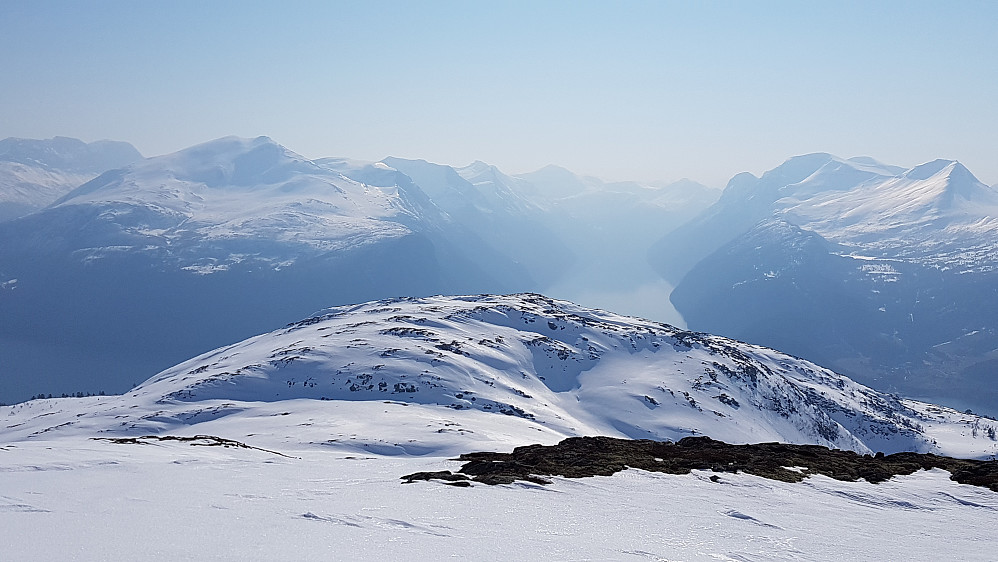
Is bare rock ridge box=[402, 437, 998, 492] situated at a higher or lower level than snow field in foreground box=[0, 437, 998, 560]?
higher

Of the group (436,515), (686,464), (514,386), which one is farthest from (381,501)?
(514,386)

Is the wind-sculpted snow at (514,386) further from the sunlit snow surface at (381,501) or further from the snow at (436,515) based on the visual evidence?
the snow at (436,515)

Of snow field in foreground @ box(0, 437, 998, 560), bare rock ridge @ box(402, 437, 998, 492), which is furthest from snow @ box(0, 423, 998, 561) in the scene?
bare rock ridge @ box(402, 437, 998, 492)

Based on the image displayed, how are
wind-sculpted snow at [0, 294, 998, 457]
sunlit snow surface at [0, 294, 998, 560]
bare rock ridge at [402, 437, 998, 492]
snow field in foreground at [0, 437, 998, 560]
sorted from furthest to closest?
wind-sculpted snow at [0, 294, 998, 457], bare rock ridge at [402, 437, 998, 492], sunlit snow surface at [0, 294, 998, 560], snow field in foreground at [0, 437, 998, 560]

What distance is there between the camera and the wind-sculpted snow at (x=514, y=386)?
10038 centimetres

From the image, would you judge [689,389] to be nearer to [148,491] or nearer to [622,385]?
[622,385]

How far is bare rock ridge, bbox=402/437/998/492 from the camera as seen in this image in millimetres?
30938

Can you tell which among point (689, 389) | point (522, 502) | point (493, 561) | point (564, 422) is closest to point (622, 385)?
point (689, 389)

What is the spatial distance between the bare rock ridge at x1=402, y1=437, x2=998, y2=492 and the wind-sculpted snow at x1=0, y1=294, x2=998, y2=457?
3101 centimetres

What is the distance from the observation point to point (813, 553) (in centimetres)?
2127

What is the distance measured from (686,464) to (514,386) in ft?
288

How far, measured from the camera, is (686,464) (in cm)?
3584

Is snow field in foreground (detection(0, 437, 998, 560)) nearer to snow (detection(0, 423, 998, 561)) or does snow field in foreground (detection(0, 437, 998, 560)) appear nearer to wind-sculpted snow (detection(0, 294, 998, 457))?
snow (detection(0, 423, 998, 561))

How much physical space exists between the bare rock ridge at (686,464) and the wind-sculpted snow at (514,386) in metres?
31.0
